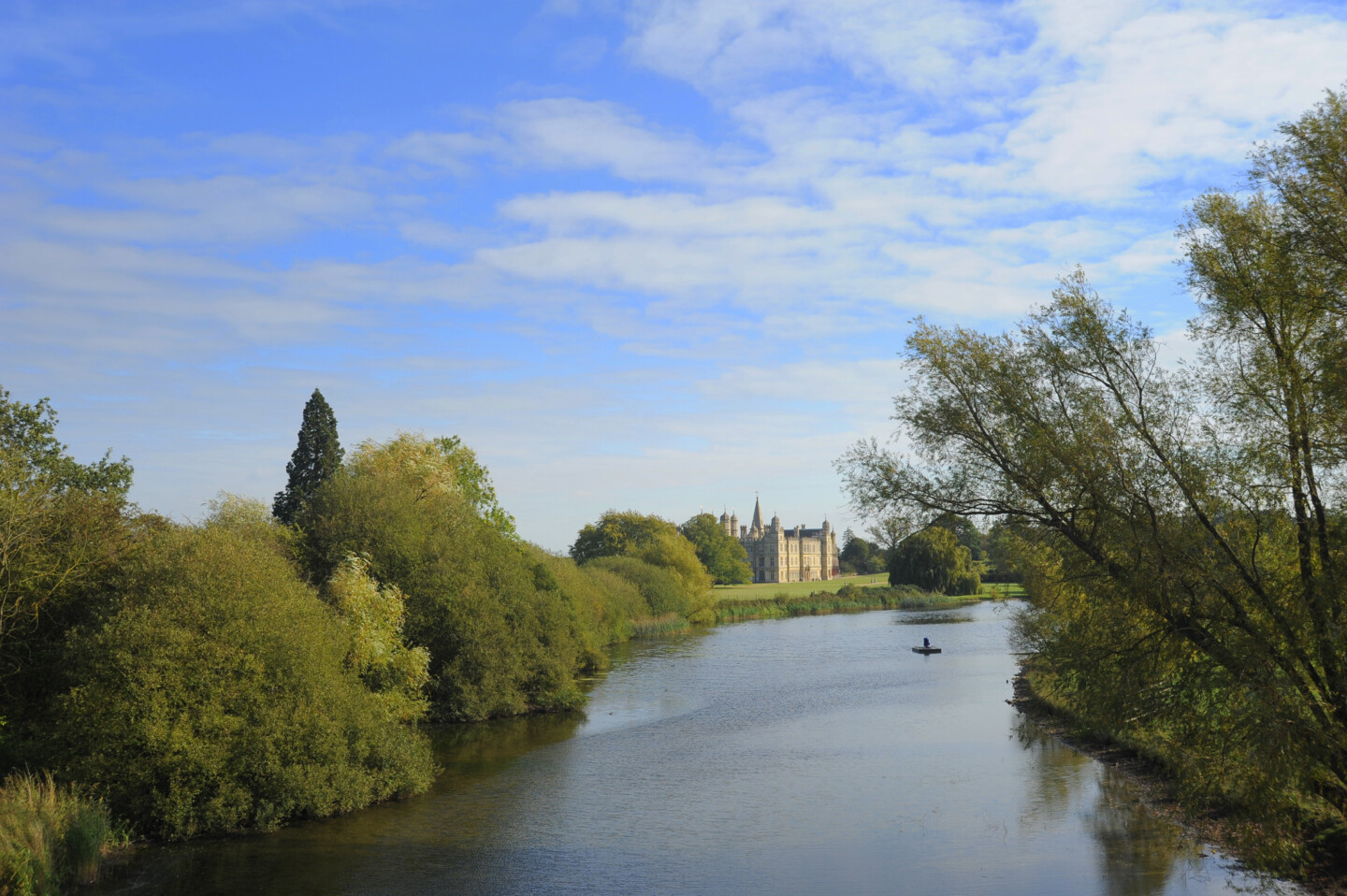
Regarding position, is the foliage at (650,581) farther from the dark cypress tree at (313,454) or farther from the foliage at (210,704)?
the foliage at (210,704)

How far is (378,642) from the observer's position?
91.5 feet

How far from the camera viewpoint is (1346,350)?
12289 millimetres

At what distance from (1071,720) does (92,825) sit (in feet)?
90.1

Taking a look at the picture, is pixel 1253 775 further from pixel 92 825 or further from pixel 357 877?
pixel 92 825

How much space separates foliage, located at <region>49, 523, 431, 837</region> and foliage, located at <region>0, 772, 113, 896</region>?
3.66ft

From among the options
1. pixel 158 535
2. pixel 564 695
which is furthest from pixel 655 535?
pixel 158 535

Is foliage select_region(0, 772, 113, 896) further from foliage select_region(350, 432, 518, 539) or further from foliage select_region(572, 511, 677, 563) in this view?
foliage select_region(572, 511, 677, 563)

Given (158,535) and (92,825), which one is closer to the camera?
(92,825)

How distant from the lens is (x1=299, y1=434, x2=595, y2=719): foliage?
33312 millimetres

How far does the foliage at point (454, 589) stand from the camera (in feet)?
109

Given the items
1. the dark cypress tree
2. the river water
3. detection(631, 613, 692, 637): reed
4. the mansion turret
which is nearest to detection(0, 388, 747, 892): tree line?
the river water

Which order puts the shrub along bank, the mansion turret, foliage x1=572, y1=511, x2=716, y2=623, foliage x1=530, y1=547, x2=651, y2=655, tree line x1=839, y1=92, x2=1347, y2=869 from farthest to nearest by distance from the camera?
the mansion turret
foliage x1=572, y1=511, x2=716, y2=623
foliage x1=530, y1=547, x2=651, y2=655
the shrub along bank
tree line x1=839, y1=92, x2=1347, y2=869

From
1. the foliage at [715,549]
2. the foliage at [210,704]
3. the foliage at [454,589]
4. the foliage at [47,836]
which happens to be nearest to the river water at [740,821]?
the foliage at [47,836]

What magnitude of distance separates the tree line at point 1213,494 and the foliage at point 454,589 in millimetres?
22066
